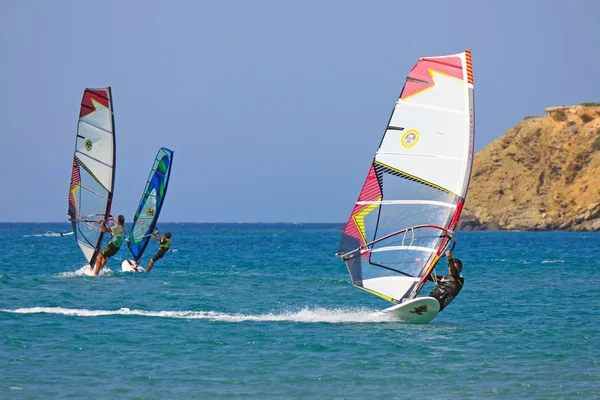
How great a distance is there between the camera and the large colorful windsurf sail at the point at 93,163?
2372cm

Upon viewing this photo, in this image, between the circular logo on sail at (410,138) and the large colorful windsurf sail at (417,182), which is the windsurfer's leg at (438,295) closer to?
the large colorful windsurf sail at (417,182)

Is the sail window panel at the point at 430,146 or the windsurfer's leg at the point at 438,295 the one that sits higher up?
the sail window panel at the point at 430,146

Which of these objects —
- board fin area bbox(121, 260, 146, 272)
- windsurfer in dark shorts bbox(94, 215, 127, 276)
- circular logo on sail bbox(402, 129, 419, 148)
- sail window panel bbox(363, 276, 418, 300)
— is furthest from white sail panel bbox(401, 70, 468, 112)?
board fin area bbox(121, 260, 146, 272)

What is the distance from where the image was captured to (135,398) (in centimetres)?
971

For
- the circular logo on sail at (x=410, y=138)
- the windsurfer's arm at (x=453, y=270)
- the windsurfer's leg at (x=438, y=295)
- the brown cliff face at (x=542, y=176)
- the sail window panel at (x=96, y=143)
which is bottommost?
the brown cliff face at (x=542, y=176)

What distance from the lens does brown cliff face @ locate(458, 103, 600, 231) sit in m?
83.4

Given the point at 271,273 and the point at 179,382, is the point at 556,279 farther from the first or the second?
the point at 179,382

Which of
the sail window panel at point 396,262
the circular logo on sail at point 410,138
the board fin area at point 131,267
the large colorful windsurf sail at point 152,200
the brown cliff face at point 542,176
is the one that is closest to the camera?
the circular logo on sail at point 410,138

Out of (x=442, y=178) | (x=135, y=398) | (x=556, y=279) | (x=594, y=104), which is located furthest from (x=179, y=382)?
(x=594, y=104)

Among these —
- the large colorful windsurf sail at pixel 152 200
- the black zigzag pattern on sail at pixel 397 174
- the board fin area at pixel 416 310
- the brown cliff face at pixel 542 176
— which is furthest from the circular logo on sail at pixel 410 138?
the brown cliff face at pixel 542 176

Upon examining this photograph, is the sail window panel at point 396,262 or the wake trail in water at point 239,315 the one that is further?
the wake trail in water at point 239,315

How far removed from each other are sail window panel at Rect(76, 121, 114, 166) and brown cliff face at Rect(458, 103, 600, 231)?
64.9m

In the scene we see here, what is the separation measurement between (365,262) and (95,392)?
234 inches

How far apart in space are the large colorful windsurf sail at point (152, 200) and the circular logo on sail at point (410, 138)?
1401 centimetres
